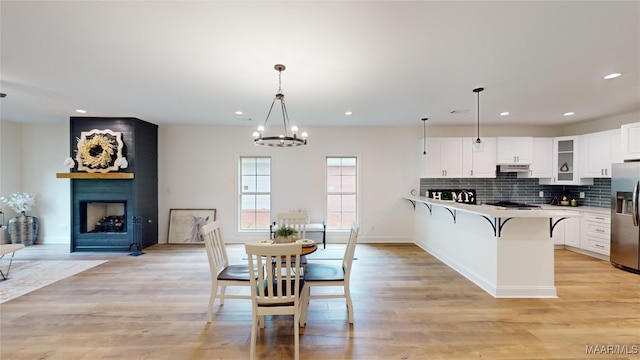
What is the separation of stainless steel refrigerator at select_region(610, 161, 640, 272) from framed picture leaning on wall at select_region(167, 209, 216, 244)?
7220mm

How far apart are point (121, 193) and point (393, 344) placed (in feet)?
18.0

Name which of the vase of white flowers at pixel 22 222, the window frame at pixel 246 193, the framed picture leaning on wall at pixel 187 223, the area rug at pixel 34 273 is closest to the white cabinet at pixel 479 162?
the window frame at pixel 246 193

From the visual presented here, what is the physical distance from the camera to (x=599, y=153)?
4875 millimetres

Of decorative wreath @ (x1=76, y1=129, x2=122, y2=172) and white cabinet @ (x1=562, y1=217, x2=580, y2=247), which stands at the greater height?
decorative wreath @ (x1=76, y1=129, x2=122, y2=172)

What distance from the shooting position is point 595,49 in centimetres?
236

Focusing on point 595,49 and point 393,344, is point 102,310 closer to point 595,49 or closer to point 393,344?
point 393,344

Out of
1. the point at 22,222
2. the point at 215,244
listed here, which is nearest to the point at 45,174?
the point at 22,222

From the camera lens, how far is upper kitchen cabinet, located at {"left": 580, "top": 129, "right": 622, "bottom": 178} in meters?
4.64

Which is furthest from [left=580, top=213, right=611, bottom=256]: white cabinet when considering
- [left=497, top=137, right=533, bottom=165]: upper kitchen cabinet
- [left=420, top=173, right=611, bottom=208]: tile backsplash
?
[left=497, top=137, right=533, bottom=165]: upper kitchen cabinet

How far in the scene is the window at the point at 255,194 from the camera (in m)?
6.03

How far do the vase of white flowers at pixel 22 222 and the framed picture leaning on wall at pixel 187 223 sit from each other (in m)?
2.76

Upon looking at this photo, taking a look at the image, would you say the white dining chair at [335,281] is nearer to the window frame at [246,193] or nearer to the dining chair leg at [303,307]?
the dining chair leg at [303,307]

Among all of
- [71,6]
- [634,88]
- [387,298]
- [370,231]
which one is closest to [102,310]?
[71,6]

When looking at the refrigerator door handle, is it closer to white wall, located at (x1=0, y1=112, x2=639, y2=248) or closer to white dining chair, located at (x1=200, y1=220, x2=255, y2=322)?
white wall, located at (x1=0, y1=112, x2=639, y2=248)
